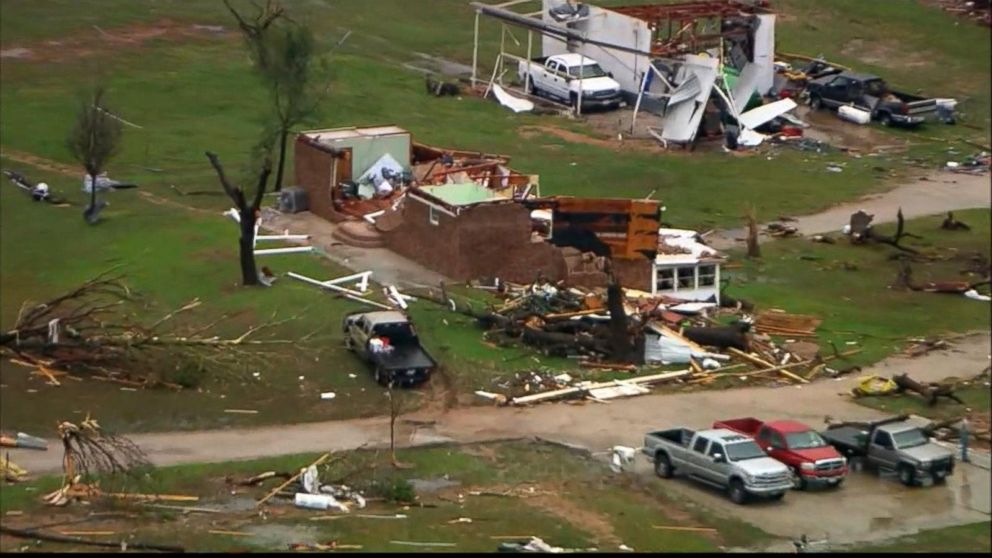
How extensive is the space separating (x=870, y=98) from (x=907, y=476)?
33239mm

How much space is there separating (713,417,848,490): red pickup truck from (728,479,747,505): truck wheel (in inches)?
31.7

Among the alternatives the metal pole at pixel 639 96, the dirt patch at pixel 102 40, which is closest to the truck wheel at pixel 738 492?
the metal pole at pixel 639 96

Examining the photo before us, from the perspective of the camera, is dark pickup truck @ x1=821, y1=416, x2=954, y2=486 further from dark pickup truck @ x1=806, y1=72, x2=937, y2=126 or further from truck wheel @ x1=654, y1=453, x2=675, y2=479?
dark pickup truck @ x1=806, y1=72, x2=937, y2=126

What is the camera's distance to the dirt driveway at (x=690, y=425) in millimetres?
27328

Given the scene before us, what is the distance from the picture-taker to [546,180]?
5047 centimetres

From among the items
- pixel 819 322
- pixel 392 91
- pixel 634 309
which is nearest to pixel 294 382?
pixel 634 309

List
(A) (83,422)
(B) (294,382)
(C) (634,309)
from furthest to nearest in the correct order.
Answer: (C) (634,309) < (B) (294,382) < (A) (83,422)

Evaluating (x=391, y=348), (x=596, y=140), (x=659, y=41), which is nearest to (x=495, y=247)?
(x=391, y=348)

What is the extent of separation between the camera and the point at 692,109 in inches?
2265

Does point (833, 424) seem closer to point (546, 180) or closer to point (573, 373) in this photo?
point (573, 373)

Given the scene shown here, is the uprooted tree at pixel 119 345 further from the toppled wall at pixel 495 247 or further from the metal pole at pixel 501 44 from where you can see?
the metal pole at pixel 501 44

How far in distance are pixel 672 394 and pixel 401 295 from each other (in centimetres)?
637

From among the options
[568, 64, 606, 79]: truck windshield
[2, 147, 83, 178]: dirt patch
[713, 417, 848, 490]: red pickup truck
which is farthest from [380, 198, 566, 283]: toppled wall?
[568, 64, 606, 79]: truck windshield

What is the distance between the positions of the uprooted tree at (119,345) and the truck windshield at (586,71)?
26.4 meters
